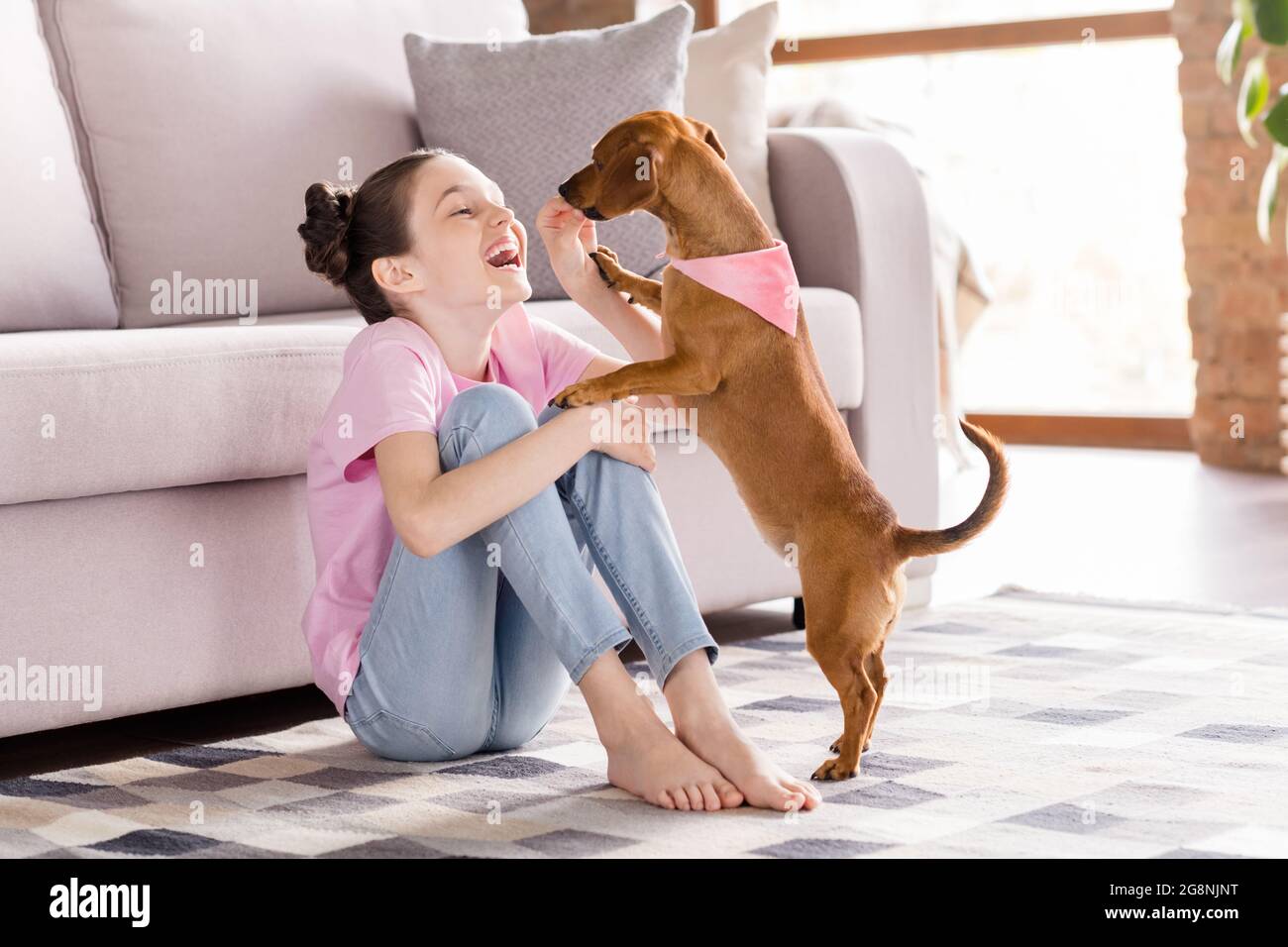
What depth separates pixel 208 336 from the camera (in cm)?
189

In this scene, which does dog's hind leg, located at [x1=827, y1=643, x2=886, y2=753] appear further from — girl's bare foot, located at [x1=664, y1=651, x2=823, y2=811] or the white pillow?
the white pillow

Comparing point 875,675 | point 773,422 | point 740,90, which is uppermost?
point 740,90

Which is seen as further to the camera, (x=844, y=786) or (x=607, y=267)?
(x=607, y=267)

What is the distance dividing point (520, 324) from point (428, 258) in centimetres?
18

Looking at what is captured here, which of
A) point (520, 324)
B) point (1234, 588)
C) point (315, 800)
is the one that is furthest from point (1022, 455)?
point (315, 800)

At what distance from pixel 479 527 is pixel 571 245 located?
0.35 m

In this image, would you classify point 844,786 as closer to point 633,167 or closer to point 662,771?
point 662,771

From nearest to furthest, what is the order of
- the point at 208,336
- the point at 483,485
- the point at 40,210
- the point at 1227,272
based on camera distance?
the point at 483,485 → the point at 208,336 → the point at 40,210 → the point at 1227,272

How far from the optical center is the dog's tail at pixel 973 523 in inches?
62.9

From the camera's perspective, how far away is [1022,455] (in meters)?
4.69

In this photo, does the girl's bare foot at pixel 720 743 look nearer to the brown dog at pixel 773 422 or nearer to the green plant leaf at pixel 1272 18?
the brown dog at pixel 773 422

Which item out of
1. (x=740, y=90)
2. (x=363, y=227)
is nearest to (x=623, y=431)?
(x=363, y=227)

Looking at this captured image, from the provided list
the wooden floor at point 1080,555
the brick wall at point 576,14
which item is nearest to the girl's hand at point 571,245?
the wooden floor at point 1080,555
